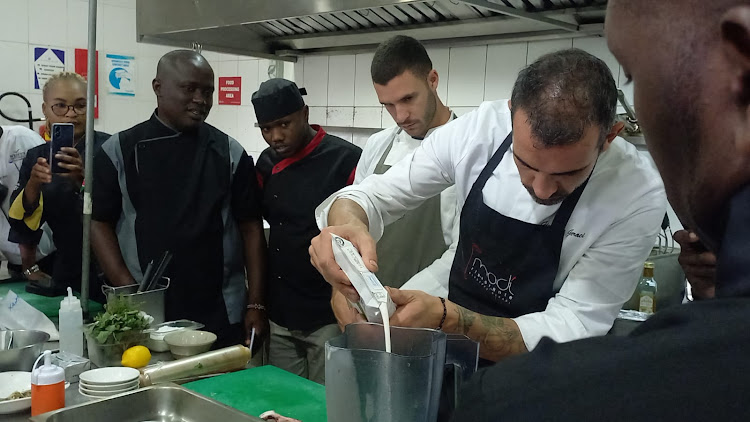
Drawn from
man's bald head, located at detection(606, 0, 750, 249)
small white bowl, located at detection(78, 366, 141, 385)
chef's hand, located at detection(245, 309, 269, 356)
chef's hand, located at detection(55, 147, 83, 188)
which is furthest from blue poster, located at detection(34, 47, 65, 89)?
man's bald head, located at detection(606, 0, 750, 249)

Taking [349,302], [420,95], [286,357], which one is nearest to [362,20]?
[420,95]

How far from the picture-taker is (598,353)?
40 cm

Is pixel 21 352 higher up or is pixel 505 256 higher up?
pixel 505 256

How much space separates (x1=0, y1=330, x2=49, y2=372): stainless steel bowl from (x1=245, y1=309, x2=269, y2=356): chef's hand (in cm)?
82

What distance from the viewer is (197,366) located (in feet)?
4.68

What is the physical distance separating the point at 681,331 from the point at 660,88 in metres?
0.18

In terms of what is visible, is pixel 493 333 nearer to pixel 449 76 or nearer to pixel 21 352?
pixel 21 352

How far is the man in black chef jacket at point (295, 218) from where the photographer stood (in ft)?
7.61

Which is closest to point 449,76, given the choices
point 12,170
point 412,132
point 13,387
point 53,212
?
point 412,132

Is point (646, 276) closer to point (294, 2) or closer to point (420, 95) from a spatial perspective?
point (420, 95)

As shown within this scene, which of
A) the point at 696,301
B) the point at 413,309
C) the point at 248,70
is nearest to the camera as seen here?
the point at 696,301

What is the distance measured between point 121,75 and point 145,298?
314cm

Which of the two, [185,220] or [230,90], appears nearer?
[185,220]

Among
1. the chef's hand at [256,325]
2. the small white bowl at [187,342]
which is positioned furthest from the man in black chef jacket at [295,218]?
the small white bowl at [187,342]
